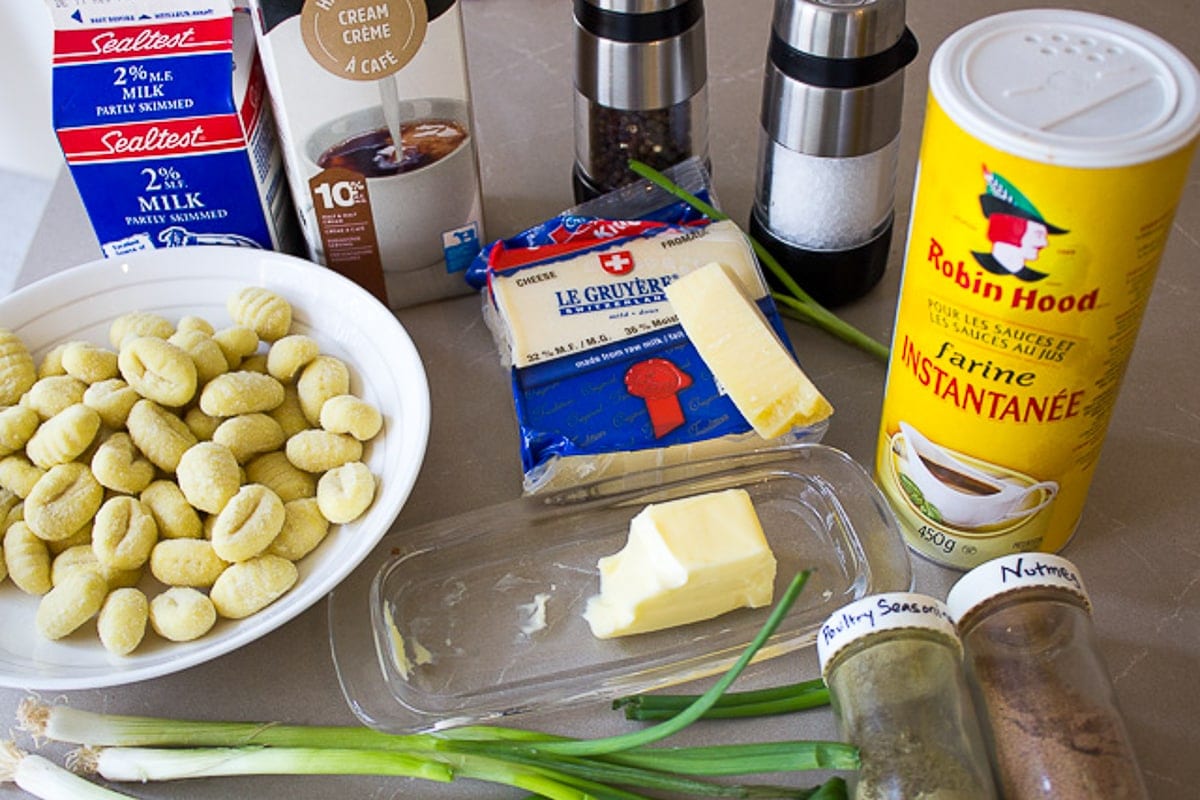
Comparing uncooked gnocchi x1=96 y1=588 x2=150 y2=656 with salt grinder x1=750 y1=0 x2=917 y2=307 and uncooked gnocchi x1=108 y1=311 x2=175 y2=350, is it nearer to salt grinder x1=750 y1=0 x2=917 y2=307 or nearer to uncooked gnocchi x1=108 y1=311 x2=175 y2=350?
uncooked gnocchi x1=108 y1=311 x2=175 y2=350

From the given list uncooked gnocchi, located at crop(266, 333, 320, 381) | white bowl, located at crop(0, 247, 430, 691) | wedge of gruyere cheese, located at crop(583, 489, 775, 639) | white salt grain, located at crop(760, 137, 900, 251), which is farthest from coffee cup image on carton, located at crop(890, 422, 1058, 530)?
uncooked gnocchi, located at crop(266, 333, 320, 381)

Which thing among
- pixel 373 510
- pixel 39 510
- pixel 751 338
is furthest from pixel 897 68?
pixel 39 510

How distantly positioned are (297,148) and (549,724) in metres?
0.47

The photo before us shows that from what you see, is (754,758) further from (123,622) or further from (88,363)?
(88,363)

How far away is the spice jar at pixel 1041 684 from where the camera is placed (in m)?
0.68

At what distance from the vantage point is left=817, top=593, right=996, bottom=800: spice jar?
26.7 inches

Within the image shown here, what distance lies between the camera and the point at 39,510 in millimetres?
827

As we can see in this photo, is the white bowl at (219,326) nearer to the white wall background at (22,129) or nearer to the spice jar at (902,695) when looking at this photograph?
the spice jar at (902,695)

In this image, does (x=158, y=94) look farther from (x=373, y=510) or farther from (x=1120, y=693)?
(x=1120, y=693)

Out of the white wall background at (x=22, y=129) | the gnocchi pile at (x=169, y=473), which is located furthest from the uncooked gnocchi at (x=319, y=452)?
the white wall background at (x=22, y=129)

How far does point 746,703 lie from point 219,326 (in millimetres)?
519

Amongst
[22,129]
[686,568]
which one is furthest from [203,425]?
[22,129]

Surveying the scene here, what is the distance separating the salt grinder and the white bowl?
313 millimetres

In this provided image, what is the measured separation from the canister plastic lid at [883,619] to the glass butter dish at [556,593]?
0.31ft
